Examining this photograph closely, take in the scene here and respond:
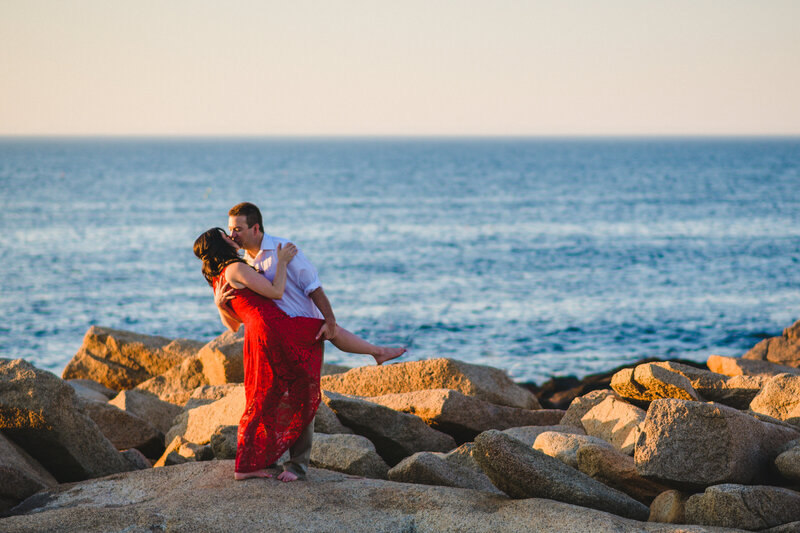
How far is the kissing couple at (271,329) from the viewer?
6254 millimetres

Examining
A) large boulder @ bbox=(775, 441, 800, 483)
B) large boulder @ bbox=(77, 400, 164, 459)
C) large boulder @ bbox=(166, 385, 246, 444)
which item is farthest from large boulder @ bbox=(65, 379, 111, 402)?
large boulder @ bbox=(775, 441, 800, 483)

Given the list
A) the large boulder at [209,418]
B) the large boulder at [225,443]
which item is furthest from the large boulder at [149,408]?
the large boulder at [225,443]

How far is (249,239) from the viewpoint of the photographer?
631 centimetres

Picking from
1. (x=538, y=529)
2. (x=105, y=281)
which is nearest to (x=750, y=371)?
(x=538, y=529)

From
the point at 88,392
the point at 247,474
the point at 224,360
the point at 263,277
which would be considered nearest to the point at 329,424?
the point at 247,474

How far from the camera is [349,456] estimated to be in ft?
23.6

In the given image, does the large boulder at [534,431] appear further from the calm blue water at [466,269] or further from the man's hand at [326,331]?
the calm blue water at [466,269]

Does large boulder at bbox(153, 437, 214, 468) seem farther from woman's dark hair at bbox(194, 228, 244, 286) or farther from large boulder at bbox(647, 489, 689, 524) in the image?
large boulder at bbox(647, 489, 689, 524)

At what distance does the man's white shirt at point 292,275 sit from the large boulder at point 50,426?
99.7 inches

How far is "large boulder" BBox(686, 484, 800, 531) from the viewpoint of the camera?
5.44m

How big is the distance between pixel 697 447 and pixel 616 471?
865mm

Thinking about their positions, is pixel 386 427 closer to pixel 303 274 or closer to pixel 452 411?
pixel 452 411

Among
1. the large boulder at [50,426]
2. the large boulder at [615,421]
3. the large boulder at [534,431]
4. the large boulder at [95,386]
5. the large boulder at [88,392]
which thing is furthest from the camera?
the large boulder at [95,386]

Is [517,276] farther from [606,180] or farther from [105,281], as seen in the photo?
[606,180]
